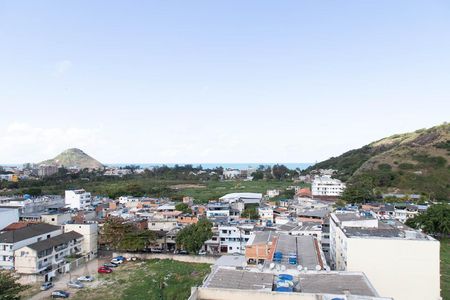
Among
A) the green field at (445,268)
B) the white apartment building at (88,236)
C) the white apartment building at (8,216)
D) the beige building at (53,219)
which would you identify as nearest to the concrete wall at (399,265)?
the green field at (445,268)

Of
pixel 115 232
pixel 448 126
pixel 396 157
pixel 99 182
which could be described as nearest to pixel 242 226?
pixel 115 232

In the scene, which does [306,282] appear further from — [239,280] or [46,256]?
[46,256]

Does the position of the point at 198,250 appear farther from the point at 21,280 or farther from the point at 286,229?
the point at 21,280

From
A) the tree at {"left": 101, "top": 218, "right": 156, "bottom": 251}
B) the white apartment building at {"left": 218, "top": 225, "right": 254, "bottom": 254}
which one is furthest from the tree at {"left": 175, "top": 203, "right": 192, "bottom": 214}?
the tree at {"left": 101, "top": 218, "right": 156, "bottom": 251}

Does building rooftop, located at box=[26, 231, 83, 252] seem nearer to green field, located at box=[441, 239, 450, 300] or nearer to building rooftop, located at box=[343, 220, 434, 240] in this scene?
building rooftop, located at box=[343, 220, 434, 240]

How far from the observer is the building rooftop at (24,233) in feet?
61.8

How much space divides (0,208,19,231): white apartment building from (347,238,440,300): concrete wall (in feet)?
71.8

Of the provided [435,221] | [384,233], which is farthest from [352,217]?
[435,221]

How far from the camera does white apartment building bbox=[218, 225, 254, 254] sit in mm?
22641

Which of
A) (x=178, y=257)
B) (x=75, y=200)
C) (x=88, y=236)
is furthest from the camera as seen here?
(x=75, y=200)

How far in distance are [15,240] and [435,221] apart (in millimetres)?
26673

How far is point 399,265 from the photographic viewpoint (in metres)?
13.6

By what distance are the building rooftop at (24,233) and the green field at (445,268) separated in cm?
2058

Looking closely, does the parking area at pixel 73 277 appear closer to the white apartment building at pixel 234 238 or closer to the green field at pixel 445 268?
the white apartment building at pixel 234 238
